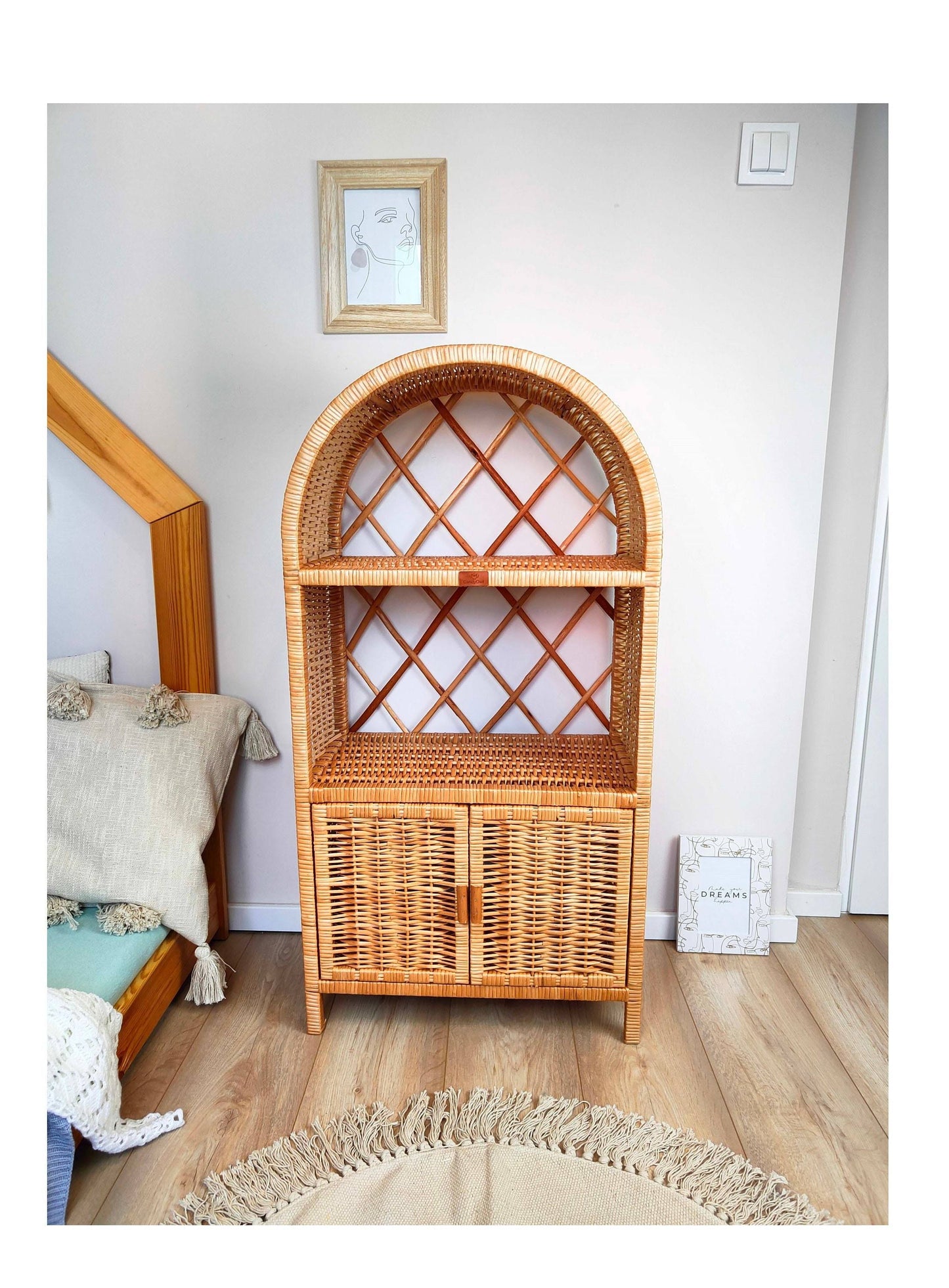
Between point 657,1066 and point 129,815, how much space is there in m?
1.08

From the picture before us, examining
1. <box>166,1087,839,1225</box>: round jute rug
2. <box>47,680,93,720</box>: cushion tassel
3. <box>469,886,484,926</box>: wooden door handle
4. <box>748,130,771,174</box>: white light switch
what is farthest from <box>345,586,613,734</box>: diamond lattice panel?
<box>748,130,771,174</box>: white light switch

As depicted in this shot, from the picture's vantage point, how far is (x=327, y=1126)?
1381 millimetres

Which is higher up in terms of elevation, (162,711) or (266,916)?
(162,711)

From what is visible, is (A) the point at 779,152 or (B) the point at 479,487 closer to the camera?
(A) the point at 779,152

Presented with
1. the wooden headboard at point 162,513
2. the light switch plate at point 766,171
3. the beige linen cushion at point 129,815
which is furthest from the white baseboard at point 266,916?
the light switch plate at point 766,171

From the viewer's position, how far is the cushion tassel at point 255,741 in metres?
1.86

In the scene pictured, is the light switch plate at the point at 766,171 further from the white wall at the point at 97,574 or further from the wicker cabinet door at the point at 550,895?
the white wall at the point at 97,574

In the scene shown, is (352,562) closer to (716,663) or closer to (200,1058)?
(716,663)

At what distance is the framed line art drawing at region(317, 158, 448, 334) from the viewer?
65.2 inches

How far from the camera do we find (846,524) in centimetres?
188

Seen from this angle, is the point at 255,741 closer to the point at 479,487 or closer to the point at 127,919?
the point at 127,919

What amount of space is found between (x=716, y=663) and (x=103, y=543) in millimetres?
1364

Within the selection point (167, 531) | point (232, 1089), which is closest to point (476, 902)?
point (232, 1089)
